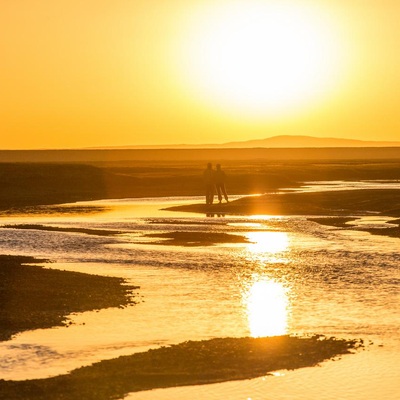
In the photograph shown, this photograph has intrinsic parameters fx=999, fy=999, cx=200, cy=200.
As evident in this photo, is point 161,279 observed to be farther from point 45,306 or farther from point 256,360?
point 256,360

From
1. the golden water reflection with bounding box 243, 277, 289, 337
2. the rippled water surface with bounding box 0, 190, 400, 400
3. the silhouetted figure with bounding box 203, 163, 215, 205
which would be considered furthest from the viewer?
the silhouetted figure with bounding box 203, 163, 215, 205

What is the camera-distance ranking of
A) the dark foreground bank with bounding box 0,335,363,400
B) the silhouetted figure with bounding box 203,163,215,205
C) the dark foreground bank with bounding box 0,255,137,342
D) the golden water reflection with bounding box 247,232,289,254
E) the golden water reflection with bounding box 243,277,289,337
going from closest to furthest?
the dark foreground bank with bounding box 0,335,363,400, the golden water reflection with bounding box 243,277,289,337, the dark foreground bank with bounding box 0,255,137,342, the golden water reflection with bounding box 247,232,289,254, the silhouetted figure with bounding box 203,163,215,205

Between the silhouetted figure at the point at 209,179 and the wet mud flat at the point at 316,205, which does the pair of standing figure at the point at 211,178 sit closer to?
the silhouetted figure at the point at 209,179

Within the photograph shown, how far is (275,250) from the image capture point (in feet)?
91.8

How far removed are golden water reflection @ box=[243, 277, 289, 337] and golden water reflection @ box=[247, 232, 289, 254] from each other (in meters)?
6.18

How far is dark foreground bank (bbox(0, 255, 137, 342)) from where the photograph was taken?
16.7 meters

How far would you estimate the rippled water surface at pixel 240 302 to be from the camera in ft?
42.2

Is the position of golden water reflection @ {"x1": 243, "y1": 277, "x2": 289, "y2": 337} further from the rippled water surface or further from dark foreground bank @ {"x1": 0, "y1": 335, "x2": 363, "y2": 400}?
dark foreground bank @ {"x1": 0, "y1": 335, "x2": 363, "y2": 400}

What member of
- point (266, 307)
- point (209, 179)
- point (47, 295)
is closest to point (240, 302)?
point (266, 307)

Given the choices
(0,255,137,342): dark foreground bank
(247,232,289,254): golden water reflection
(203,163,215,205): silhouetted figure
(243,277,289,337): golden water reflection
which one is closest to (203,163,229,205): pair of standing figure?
(203,163,215,205): silhouetted figure

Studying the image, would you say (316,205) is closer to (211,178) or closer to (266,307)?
(211,178)

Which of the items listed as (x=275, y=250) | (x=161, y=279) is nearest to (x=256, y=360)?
(x=161, y=279)

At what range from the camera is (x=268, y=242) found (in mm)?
30484

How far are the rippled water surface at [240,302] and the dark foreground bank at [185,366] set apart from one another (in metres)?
0.32
